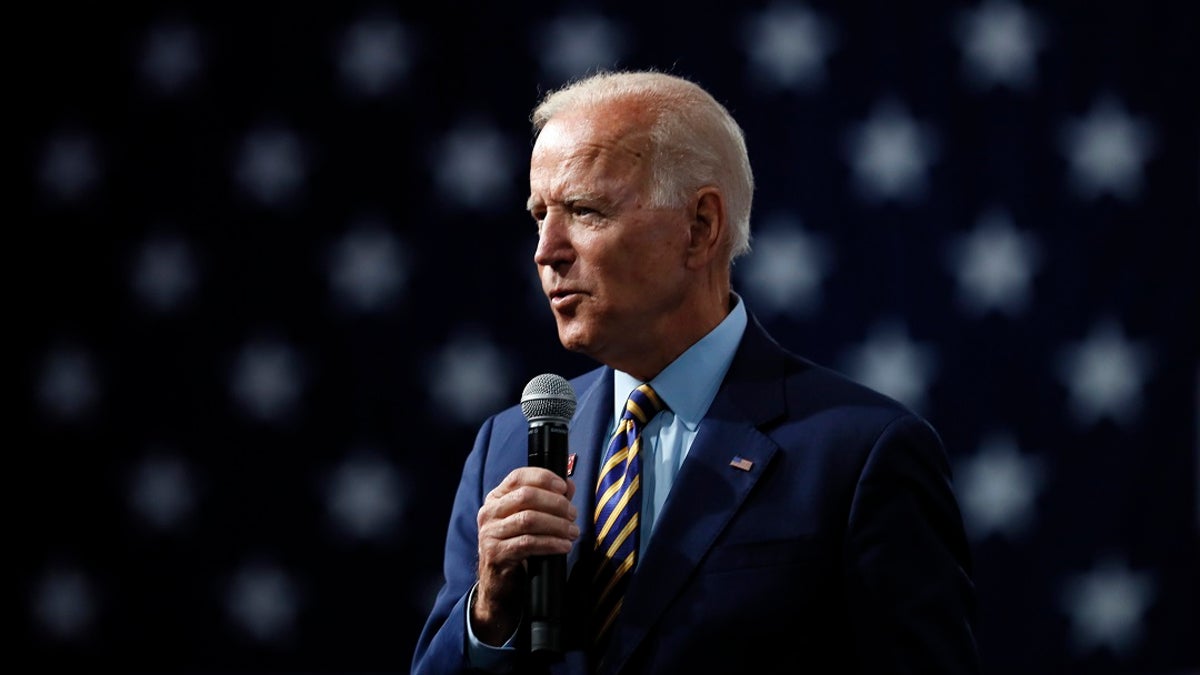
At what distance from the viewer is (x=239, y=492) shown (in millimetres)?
3719

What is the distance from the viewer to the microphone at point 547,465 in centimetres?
175

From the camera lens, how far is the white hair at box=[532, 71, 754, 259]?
2078 mm

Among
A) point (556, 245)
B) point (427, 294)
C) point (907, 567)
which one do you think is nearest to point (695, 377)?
point (556, 245)

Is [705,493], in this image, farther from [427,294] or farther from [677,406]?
[427,294]

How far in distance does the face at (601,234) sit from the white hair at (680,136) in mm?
25

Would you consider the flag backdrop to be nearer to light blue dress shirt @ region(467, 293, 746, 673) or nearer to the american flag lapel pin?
light blue dress shirt @ region(467, 293, 746, 673)

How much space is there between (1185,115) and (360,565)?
9.23ft

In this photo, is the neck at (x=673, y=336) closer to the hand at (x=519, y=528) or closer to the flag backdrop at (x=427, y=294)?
the hand at (x=519, y=528)

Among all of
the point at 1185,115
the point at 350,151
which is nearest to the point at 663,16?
the point at 350,151

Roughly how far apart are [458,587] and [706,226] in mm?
690

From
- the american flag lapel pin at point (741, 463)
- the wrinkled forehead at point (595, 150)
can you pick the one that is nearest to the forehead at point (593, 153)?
the wrinkled forehead at point (595, 150)

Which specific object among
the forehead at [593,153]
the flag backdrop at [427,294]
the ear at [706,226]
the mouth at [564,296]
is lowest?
the flag backdrop at [427,294]

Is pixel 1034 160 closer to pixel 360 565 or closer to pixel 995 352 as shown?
pixel 995 352

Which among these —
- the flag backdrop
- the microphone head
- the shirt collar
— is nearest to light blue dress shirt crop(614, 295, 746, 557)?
the shirt collar
